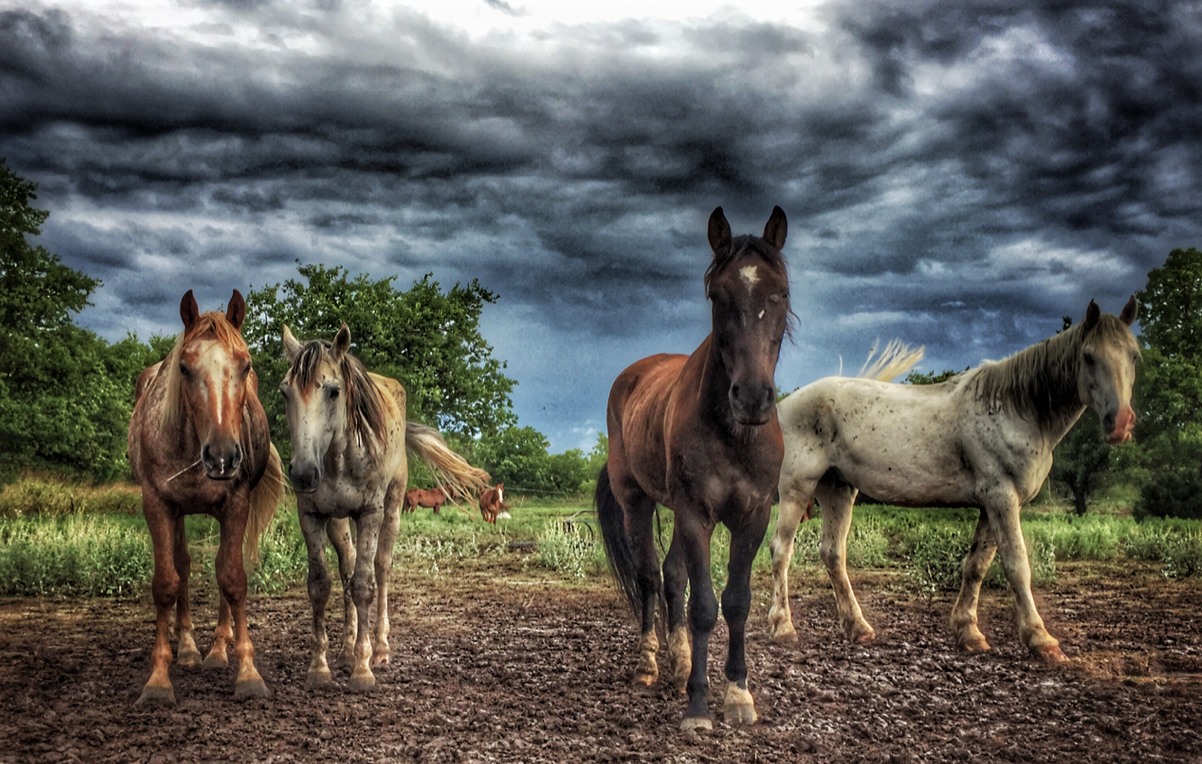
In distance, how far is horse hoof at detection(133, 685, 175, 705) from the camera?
190 inches

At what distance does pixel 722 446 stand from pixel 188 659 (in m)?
4.17

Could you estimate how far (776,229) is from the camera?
419cm

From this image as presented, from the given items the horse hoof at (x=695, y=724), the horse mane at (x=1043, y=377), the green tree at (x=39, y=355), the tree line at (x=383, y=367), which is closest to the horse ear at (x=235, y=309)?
the horse hoof at (x=695, y=724)

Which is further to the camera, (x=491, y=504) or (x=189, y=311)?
(x=491, y=504)

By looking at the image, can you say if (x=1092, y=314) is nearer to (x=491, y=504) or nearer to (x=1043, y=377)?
(x=1043, y=377)

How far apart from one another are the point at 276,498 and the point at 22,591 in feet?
17.5

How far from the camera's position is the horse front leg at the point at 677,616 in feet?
15.3

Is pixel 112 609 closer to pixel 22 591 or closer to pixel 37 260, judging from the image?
pixel 22 591

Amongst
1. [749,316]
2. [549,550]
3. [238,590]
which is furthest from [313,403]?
[549,550]

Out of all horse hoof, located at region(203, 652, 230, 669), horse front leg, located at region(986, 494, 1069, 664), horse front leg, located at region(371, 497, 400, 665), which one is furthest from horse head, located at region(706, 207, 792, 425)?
horse hoof, located at region(203, 652, 230, 669)

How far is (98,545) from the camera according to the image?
420 inches

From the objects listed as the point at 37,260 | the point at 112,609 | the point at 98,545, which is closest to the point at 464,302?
the point at 37,260

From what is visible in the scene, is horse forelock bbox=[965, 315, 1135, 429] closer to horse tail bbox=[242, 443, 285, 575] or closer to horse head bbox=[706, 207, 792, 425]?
horse head bbox=[706, 207, 792, 425]

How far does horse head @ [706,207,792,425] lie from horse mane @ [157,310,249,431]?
2718 millimetres
